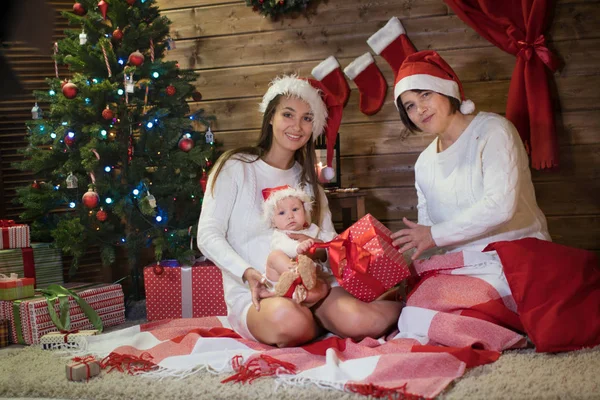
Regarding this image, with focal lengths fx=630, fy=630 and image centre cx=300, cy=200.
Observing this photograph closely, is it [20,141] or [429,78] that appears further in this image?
[20,141]

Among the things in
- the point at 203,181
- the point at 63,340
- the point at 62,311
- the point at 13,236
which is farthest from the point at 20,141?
the point at 63,340

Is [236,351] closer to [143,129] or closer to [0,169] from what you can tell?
[143,129]

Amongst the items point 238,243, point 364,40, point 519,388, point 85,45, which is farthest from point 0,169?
point 519,388

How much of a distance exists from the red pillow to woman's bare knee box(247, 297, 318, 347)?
0.73 meters

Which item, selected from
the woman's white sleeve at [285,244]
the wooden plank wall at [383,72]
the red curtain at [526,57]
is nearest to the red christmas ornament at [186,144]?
the wooden plank wall at [383,72]

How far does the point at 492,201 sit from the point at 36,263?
2.24 meters

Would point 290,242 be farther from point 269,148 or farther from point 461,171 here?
point 461,171

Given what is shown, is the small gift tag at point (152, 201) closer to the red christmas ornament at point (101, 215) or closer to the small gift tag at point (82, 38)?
the red christmas ornament at point (101, 215)

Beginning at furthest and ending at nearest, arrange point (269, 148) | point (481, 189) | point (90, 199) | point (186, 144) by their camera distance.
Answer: point (186, 144) → point (90, 199) → point (269, 148) → point (481, 189)

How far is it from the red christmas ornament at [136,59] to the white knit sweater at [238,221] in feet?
3.07

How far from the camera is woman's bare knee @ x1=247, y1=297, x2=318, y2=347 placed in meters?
2.21

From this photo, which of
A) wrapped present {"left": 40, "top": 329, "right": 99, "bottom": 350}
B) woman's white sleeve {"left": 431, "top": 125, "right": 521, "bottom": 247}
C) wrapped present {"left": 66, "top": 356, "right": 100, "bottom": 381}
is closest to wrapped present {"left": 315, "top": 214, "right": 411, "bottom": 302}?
woman's white sleeve {"left": 431, "top": 125, "right": 521, "bottom": 247}

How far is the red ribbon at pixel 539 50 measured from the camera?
3.24 meters

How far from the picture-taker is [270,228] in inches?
98.0
